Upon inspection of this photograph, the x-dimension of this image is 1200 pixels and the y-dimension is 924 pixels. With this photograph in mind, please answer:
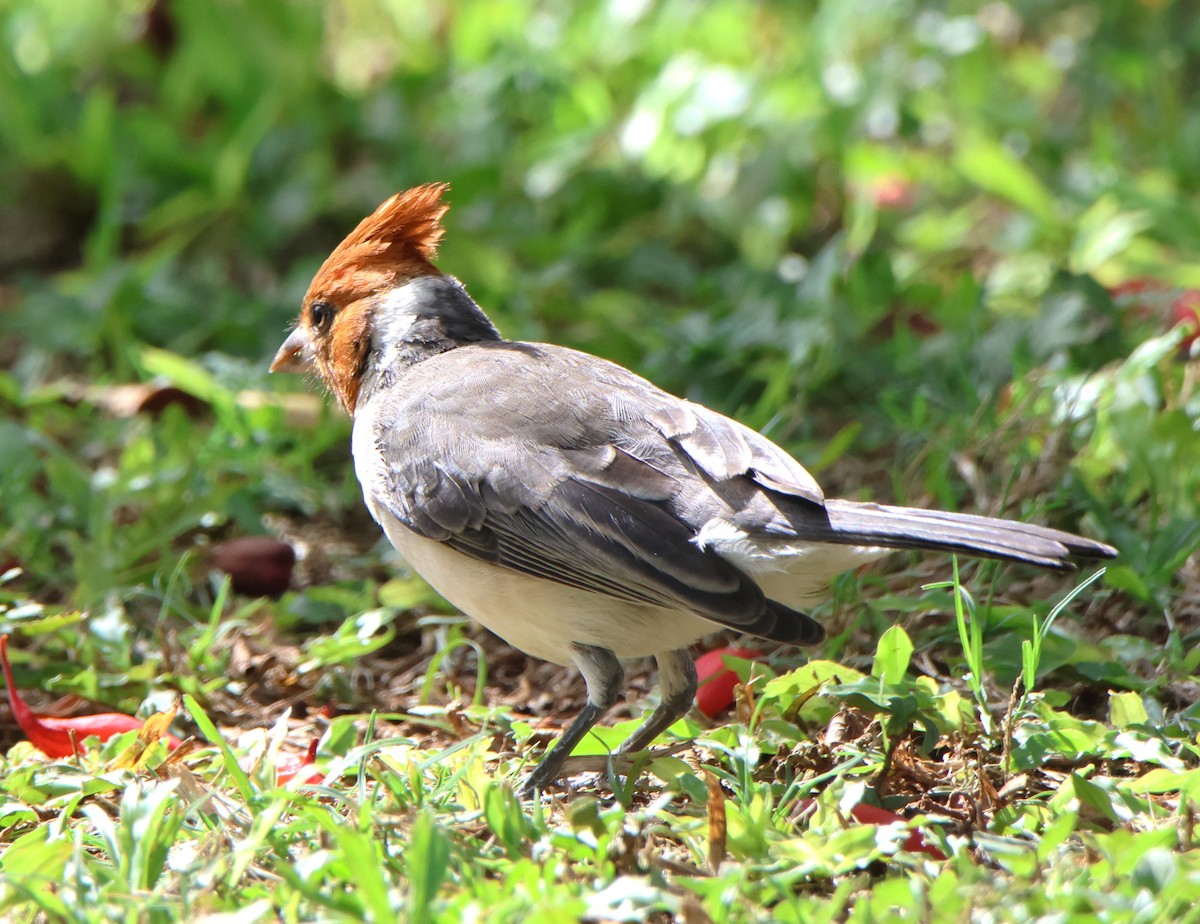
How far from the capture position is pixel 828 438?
4.97 m

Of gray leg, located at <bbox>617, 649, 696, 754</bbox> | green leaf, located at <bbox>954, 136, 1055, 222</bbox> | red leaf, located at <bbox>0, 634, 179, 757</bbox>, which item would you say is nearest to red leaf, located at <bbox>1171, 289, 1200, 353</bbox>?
green leaf, located at <bbox>954, 136, 1055, 222</bbox>

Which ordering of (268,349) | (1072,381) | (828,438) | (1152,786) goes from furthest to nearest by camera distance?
(268,349), (828,438), (1072,381), (1152,786)

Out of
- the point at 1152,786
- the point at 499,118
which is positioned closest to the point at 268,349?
the point at 499,118

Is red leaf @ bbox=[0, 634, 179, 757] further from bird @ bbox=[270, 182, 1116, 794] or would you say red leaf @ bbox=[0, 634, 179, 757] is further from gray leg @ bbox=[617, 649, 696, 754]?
gray leg @ bbox=[617, 649, 696, 754]

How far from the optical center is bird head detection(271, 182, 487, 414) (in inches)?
163

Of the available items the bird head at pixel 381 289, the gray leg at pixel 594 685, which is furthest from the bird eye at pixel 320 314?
the gray leg at pixel 594 685

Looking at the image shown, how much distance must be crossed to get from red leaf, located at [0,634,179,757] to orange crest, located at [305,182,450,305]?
4.51 ft

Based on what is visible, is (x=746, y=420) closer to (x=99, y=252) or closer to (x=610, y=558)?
(x=610, y=558)

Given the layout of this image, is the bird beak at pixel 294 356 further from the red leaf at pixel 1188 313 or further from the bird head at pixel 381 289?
the red leaf at pixel 1188 313

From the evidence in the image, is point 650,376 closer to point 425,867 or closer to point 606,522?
point 606,522

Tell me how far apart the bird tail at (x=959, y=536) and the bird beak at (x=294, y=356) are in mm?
1899

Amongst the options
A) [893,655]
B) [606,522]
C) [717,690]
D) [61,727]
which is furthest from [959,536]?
[61,727]

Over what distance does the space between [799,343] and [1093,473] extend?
1160 mm

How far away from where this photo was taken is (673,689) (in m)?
3.56
